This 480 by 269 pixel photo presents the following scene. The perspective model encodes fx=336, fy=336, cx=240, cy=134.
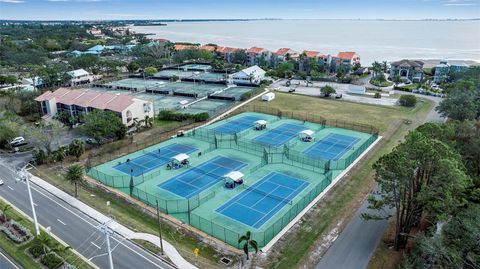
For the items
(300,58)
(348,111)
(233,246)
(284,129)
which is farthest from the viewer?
(300,58)

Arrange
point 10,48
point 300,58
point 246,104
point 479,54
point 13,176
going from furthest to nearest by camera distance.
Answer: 1. point 479,54
2. point 10,48
3. point 300,58
4. point 246,104
5. point 13,176

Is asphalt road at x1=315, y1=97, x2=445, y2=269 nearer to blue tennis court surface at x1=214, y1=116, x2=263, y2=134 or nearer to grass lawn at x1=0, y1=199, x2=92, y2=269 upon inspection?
grass lawn at x1=0, y1=199, x2=92, y2=269

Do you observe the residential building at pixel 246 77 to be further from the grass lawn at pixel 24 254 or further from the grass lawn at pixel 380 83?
the grass lawn at pixel 24 254

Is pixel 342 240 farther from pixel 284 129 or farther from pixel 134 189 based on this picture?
pixel 284 129

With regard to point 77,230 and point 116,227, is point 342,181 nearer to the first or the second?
point 116,227

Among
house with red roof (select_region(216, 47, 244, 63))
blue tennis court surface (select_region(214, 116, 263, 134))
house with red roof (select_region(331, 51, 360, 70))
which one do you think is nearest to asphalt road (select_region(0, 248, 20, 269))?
blue tennis court surface (select_region(214, 116, 263, 134))

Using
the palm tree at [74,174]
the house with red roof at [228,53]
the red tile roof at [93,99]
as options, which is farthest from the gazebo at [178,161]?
the house with red roof at [228,53]

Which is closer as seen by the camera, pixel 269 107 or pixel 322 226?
pixel 322 226

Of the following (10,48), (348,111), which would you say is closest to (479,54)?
(348,111)

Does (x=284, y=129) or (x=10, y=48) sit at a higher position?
(x=10, y=48)
